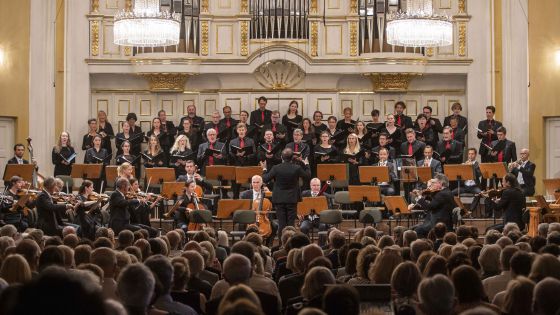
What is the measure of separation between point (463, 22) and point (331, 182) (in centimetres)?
478

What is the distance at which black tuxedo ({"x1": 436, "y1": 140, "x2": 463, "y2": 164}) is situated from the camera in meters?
17.1

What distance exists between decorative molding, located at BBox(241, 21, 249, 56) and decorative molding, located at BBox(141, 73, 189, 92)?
3.74 ft

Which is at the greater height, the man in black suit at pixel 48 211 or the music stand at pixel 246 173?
the music stand at pixel 246 173

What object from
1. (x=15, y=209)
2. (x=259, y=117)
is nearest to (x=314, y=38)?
(x=259, y=117)

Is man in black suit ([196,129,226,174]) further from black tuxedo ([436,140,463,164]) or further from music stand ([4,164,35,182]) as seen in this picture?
black tuxedo ([436,140,463,164])

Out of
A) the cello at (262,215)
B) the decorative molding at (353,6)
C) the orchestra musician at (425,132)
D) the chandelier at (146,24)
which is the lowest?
the cello at (262,215)

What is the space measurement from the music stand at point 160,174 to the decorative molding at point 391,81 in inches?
191

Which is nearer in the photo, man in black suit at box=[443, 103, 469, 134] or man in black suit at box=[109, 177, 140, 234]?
man in black suit at box=[109, 177, 140, 234]

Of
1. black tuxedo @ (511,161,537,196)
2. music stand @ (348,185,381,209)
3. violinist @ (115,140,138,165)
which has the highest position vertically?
violinist @ (115,140,138,165)

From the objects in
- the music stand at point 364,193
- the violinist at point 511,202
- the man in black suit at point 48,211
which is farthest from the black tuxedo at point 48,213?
the violinist at point 511,202

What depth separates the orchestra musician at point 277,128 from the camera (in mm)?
17094

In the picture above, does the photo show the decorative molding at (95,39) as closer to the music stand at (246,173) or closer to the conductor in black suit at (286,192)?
the music stand at (246,173)

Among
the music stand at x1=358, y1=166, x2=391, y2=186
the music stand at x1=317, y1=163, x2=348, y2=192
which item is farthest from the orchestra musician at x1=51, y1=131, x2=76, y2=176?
the music stand at x1=358, y1=166, x2=391, y2=186

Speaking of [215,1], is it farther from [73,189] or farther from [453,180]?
[453,180]
